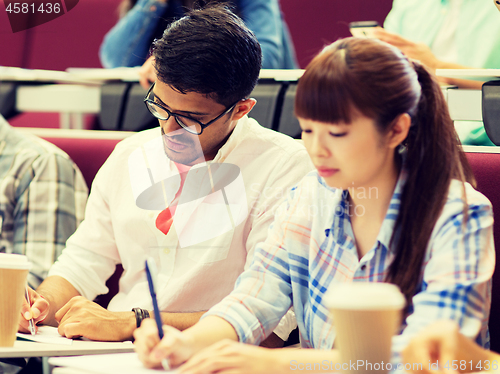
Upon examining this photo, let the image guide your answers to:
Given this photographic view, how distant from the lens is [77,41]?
2514 millimetres

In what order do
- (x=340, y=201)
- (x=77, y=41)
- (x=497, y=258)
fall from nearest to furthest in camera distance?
(x=340, y=201) < (x=497, y=258) < (x=77, y=41)

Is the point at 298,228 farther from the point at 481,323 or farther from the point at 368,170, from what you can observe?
the point at 481,323

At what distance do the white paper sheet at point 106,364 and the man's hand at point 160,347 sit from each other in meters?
0.02

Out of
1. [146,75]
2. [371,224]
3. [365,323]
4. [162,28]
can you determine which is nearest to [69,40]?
[162,28]

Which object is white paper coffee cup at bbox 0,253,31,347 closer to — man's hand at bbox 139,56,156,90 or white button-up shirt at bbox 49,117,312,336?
white button-up shirt at bbox 49,117,312,336

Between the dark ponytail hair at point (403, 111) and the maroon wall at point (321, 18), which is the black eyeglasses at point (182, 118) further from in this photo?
the maroon wall at point (321, 18)

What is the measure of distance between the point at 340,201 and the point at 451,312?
299 millimetres

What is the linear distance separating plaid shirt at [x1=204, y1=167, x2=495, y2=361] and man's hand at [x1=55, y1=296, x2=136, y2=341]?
330mm

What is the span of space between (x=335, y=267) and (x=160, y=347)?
0.35 metres

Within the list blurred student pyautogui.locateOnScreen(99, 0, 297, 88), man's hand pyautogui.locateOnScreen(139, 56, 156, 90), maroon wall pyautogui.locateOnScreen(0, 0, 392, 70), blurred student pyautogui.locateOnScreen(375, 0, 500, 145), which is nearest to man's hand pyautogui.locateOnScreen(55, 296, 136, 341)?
man's hand pyautogui.locateOnScreen(139, 56, 156, 90)

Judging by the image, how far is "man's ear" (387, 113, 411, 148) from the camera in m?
0.88

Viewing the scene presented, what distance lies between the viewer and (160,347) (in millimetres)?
785

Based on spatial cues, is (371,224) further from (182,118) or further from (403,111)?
(182,118)

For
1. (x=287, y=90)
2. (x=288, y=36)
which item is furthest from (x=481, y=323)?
(x=288, y=36)
